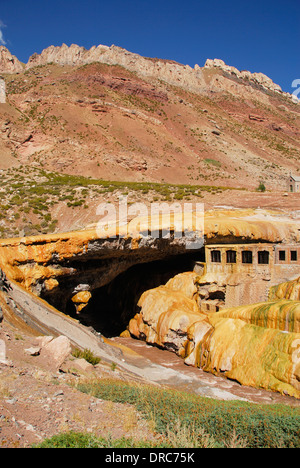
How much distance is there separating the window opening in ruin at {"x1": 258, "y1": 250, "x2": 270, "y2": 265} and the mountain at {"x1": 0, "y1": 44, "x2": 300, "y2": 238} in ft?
105

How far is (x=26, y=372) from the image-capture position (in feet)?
26.3

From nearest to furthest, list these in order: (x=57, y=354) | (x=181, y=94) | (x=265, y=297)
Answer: (x=57, y=354) → (x=265, y=297) → (x=181, y=94)

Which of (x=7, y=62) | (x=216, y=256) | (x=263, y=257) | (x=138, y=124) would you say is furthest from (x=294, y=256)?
(x=7, y=62)

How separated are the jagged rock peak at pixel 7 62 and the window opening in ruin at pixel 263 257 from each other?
91.6 meters

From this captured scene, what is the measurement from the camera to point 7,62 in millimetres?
88375

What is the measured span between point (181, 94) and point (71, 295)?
80042 millimetres

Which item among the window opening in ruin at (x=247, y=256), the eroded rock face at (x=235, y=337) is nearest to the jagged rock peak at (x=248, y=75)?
the window opening in ruin at (x=247, y=256)

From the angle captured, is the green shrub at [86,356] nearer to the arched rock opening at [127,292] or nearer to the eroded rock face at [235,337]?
the eroded rock face at [235,337]

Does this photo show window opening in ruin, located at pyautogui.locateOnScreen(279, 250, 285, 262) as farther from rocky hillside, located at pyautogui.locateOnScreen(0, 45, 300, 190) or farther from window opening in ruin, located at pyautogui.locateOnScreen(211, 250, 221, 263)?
rocky hillside, located at pyautogui.locateOnScreen(0, 45, 300, 190)

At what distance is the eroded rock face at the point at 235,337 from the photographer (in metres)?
14.0

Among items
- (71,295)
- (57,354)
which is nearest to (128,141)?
(71,295)

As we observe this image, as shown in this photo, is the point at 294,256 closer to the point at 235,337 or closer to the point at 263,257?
the point at 263,257

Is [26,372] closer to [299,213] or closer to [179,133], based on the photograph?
[299,213]

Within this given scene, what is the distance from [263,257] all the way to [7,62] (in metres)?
94.5
